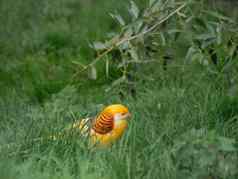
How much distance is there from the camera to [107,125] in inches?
206

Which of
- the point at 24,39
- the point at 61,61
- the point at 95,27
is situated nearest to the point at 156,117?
the point at 24,39

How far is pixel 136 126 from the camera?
5.24m

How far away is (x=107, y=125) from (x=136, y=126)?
0.18 meters

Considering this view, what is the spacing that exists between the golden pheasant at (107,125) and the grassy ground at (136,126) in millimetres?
83

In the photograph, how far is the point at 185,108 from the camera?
556 cm

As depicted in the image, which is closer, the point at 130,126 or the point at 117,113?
the point at 130,126

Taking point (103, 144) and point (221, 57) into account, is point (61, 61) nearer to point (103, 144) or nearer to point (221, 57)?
point (221, 57)

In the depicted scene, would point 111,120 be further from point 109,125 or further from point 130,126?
point 130,126

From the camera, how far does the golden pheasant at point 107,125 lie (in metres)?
5.18

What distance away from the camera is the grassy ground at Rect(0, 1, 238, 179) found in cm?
442

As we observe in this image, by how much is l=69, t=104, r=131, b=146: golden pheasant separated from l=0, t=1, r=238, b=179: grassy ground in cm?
8

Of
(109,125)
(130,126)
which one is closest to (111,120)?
(109,125)

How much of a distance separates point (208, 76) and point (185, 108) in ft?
1.89

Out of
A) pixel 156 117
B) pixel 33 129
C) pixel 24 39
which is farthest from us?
pixel 24 39
